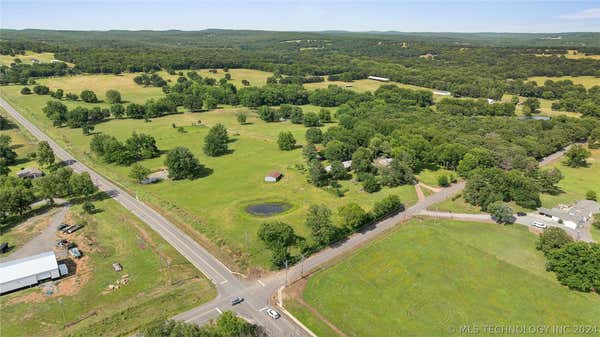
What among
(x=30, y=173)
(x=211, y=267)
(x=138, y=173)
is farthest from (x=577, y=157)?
(x=30, y=173)

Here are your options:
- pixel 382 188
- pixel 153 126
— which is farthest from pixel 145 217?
pixel 153 126

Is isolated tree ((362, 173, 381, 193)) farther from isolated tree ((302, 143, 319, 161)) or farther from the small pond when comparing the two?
isolated tree ((302, 143, 319, 161))

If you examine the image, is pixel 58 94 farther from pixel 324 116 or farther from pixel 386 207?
pixel 386 207

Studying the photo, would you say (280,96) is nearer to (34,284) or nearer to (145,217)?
(145,217)

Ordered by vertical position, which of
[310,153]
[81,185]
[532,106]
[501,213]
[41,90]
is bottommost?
[501,213]

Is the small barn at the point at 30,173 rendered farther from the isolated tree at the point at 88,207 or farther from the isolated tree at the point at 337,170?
the isolated tree at the point at 337,170

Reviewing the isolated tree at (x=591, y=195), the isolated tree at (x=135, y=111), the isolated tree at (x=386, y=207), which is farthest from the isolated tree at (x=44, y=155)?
the isolated tree at (x=591, y=195)
